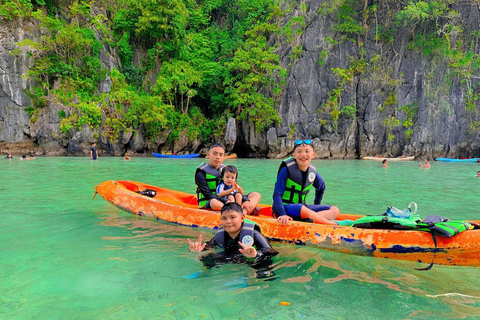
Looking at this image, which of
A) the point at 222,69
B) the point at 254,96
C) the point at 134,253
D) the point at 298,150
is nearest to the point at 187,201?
the point at 134,253

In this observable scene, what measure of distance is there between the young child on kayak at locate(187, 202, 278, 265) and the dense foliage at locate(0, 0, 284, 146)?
75.5 feet

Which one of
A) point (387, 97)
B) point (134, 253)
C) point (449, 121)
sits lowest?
point (134, 253)

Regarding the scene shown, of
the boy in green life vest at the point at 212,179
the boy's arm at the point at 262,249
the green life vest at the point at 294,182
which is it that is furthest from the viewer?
the boy in green life vest at the point at 212,179

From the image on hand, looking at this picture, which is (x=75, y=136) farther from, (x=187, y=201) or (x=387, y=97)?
(x=387, y=97)

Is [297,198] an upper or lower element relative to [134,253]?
upper

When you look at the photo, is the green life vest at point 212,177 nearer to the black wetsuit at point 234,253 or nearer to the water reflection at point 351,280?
the water reflection at point 351,280

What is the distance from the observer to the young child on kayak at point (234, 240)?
117 inches

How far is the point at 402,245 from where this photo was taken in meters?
3.07

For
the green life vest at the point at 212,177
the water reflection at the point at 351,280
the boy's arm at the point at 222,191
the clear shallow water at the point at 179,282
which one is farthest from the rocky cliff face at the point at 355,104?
the water reflection at the point at 351,280

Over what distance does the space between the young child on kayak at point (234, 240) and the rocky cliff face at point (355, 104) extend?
22931mm

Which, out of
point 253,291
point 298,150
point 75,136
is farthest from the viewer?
point 75,136

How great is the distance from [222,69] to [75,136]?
13269 mm

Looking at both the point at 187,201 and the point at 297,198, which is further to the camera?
the point at 187,201

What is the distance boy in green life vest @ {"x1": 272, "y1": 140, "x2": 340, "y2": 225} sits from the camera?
3.84 m
